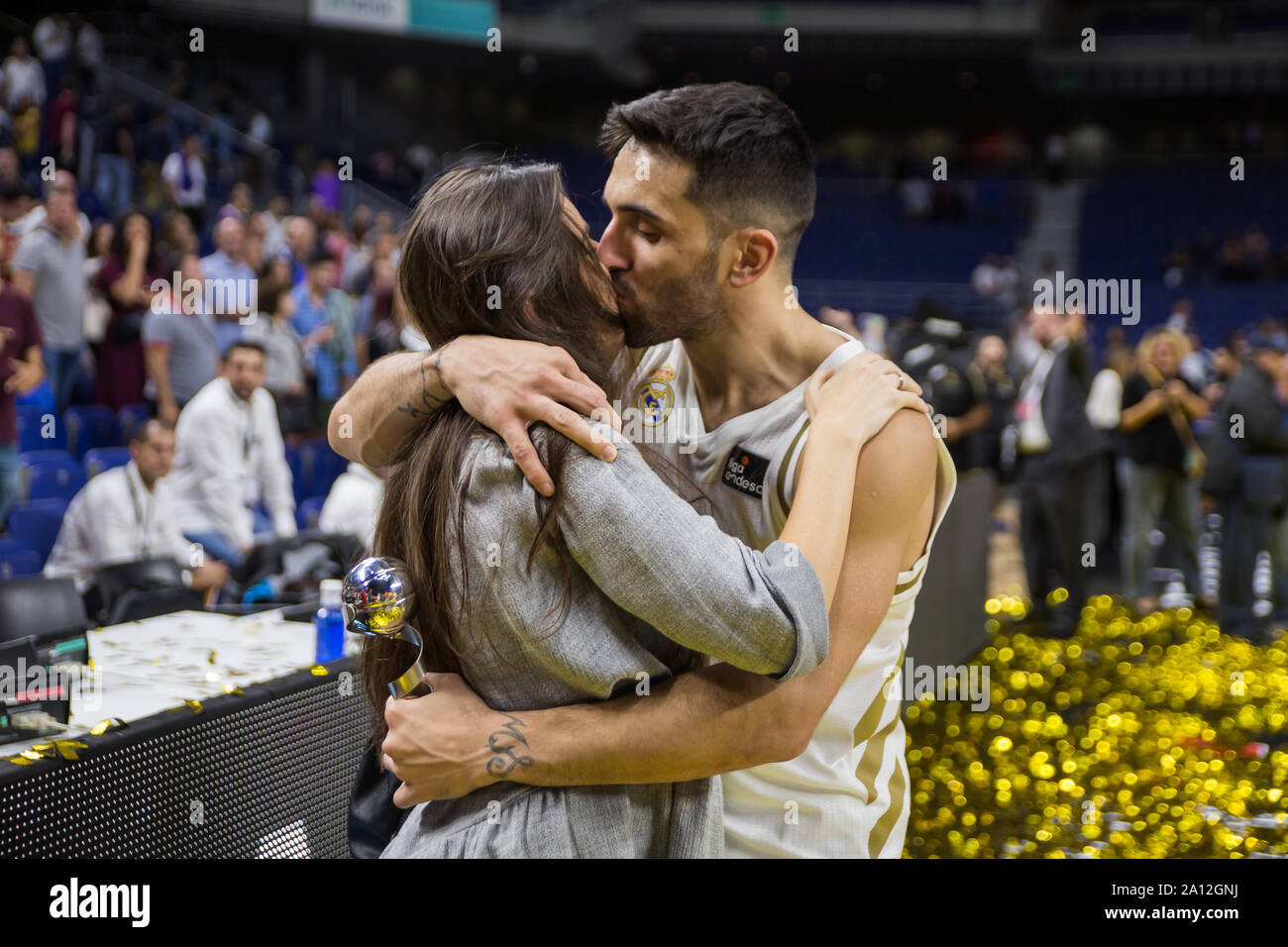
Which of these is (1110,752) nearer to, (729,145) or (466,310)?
(729,145)

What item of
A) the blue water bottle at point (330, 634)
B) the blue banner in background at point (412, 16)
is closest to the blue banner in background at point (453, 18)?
the blue banner in background at point (412, 16)

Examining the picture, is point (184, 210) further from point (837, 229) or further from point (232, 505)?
point (837, 229)

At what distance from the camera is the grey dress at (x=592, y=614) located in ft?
3.78

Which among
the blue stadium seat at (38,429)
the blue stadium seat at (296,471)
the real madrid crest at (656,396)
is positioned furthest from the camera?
the blue stadium seat at (296,471)

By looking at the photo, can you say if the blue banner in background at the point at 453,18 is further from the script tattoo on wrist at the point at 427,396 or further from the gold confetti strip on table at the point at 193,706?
the script tattoo on wrist at the point at 427,396

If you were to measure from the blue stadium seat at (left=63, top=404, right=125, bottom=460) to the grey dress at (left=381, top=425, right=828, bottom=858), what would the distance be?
460cm

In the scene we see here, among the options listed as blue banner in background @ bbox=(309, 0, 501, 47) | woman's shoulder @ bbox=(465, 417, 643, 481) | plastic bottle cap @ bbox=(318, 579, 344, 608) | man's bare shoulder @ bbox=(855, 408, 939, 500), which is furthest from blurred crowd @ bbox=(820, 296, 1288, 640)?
blue banner in background @ bbox=(309, 0, 501, 47)

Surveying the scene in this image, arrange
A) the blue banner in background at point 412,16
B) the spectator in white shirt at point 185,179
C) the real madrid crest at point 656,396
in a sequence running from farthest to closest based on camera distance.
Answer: the blue banner in background at point 412,16 → the spectator in white shirt at point 185,179 → the real madrid crest at point 656,396

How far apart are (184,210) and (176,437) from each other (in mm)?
2893

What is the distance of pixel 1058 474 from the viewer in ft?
19.6

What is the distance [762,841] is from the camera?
1.48m

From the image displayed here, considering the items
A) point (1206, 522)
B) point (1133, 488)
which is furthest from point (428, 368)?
point (1206, 522)

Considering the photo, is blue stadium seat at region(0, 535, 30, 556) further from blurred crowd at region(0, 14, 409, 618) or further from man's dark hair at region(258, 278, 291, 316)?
man's dark hair at region(258, 278, 291, 316)

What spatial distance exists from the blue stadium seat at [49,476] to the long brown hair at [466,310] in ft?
13.4
